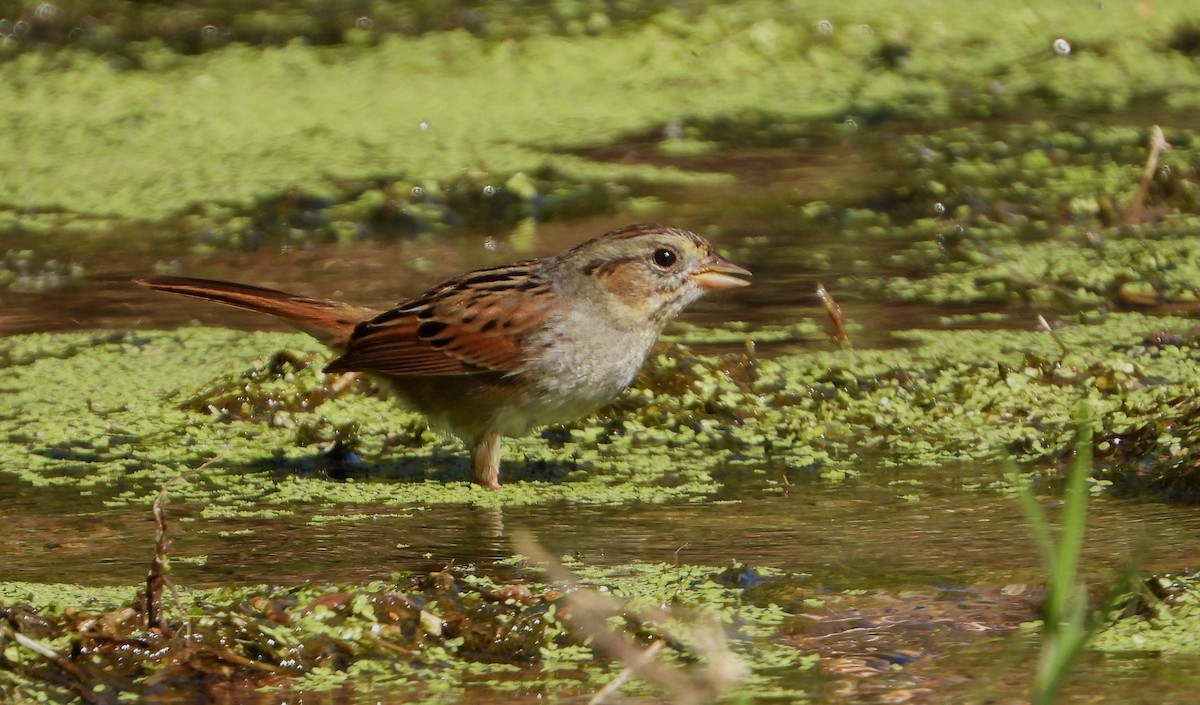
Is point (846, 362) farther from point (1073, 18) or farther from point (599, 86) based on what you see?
point (1073, 18)

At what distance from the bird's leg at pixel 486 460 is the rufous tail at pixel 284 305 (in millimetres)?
714

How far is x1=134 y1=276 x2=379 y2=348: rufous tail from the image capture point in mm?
6246

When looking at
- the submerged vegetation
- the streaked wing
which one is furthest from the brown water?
the streaked wing

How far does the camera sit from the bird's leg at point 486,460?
19.2 ft

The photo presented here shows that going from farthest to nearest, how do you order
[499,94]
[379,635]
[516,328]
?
[499,94], [516,328], [379,635]

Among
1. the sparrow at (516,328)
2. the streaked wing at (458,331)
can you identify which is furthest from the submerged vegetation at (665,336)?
the streaked wing at (458,331)

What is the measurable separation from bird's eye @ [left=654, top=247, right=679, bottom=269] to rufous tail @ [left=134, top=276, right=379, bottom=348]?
96 centimetres

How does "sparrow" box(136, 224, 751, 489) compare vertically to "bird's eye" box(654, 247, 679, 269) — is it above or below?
below

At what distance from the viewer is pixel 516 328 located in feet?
19.8

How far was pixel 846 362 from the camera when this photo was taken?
682cm

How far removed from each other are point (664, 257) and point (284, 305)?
1.24 m

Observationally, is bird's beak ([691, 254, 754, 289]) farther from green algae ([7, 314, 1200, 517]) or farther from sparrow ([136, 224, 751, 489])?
green algae ([7, 314, 1200, 517])

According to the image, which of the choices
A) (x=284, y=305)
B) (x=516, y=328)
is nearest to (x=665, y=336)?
(x=516, y=328)

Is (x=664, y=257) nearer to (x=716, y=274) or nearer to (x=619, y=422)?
(x=716, y=274)
